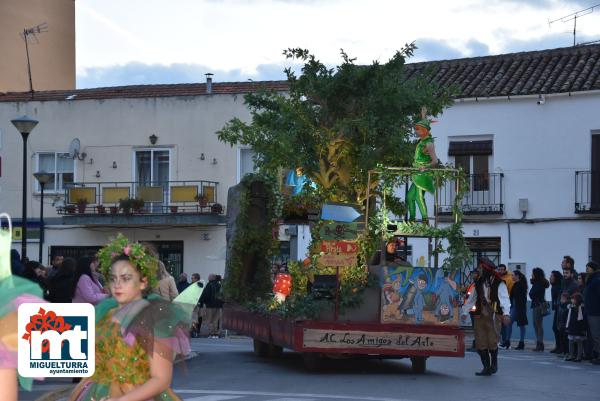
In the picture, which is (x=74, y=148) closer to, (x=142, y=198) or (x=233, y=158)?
(x=142, y=198)

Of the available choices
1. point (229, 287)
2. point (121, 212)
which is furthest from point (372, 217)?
point (121, 212)

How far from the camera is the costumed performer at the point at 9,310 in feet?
13.7

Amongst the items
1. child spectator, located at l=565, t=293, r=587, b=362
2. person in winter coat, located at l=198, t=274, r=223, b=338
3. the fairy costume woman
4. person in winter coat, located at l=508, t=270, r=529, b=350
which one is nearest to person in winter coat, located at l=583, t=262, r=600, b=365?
child spectator, located at l=565, t=293, r=587, b=362

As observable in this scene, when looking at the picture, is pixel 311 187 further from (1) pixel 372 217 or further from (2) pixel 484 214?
(2) pixel 484 214

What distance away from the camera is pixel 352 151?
1975cm

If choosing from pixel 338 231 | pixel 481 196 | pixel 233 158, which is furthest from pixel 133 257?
pixel 233 158

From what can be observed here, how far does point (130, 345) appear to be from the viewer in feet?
21.3

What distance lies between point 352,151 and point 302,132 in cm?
88

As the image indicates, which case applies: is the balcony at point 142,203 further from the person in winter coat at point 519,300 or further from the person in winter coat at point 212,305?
the person in winter coat at point 519,300

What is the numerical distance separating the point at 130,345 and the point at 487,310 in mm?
12441

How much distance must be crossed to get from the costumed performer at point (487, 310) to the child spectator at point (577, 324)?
4.39 m

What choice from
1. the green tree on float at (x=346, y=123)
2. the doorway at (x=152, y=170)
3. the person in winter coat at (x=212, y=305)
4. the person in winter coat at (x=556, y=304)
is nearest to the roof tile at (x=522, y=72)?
the doorway at (x=152, y=170)

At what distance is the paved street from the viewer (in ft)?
50.3

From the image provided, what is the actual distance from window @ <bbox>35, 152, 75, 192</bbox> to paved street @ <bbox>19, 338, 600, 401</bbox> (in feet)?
64.8
